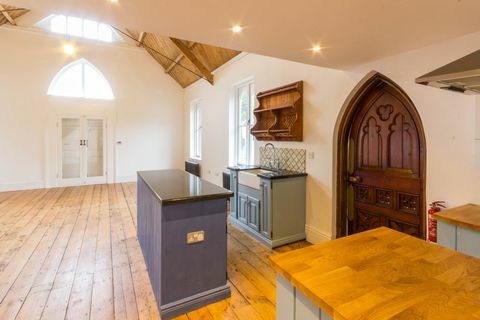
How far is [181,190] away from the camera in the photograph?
2.37 metres

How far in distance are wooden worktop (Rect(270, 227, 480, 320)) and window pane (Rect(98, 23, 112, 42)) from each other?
892 centimetres

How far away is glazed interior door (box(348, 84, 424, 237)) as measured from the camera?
2.69 meters

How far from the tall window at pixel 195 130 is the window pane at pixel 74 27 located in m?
3.70

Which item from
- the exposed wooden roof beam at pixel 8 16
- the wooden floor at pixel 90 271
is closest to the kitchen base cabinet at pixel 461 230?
the wooden floor at pixel 90 271

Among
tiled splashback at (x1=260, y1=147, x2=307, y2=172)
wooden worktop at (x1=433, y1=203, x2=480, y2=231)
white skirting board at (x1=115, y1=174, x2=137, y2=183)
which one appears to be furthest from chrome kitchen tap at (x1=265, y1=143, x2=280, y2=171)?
white skirting board at (x1=115, y1=174, x2=137, y2=183)

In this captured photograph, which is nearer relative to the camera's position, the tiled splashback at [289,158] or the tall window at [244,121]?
the tiled splashback at [289,158]

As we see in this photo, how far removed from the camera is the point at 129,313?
2.18 meters

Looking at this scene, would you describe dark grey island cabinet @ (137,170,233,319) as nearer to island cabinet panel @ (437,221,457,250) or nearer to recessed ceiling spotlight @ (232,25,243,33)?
recessed ceiling spotlight @ (232,25,243,33)

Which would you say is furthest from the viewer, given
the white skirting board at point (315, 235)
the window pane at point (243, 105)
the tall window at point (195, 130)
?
the tall window at point (195, 130)

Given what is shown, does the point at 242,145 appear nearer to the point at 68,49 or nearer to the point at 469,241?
the point at 469,241

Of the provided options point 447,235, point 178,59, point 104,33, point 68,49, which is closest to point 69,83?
point 68,49

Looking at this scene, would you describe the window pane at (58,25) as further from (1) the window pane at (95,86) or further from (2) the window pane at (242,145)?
(2) the window pane at (242,145)

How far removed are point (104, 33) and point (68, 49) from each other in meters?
1.15

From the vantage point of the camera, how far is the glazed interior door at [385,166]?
2686 mm
